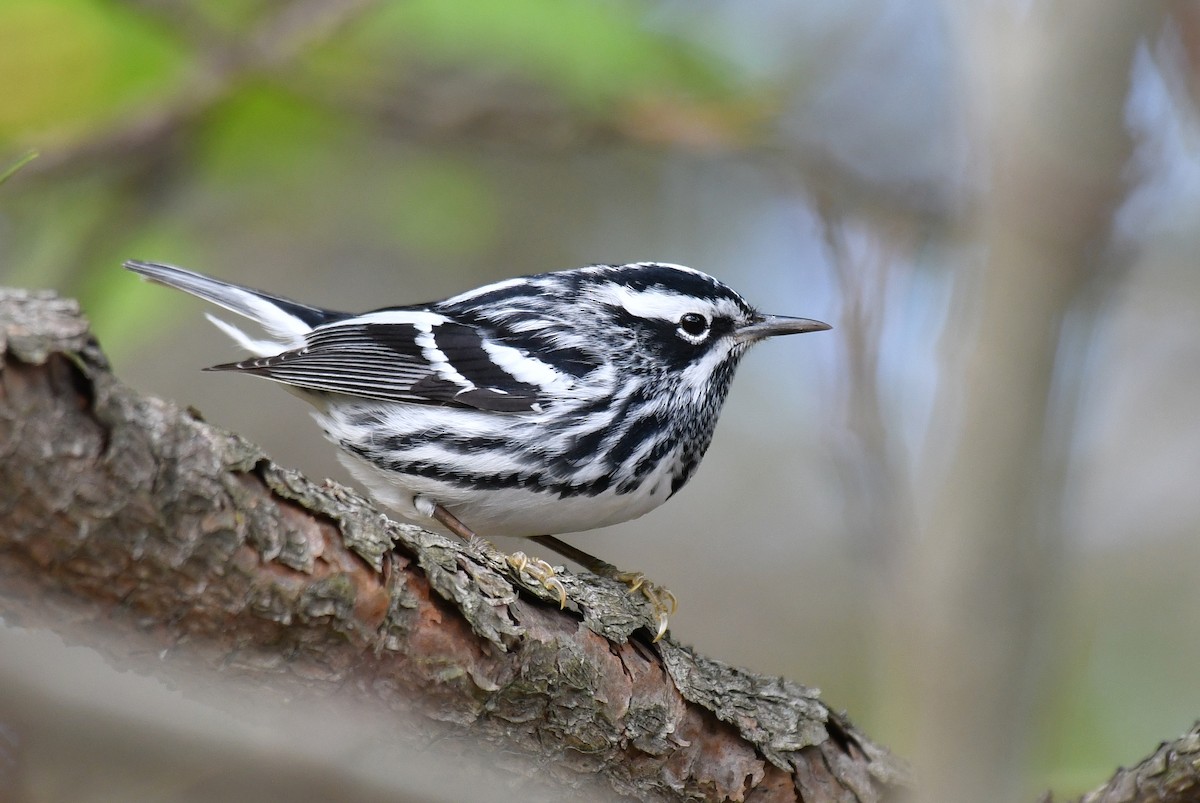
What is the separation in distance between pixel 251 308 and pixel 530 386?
1328mm

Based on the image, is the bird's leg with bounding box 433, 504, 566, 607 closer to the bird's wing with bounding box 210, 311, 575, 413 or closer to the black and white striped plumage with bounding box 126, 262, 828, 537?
the black and white striped plumage with bounding box 126, 262, 828, 537

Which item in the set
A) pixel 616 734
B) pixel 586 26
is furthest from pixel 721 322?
pixel 616 734

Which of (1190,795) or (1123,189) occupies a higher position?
(1123,189)

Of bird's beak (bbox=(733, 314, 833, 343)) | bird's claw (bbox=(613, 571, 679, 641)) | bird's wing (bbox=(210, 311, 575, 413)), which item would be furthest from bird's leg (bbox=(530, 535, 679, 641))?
bird's beak (bbox=(733, 314, 833, 343))

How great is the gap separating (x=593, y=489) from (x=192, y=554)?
184 centimetres

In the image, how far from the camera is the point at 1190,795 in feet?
7.70

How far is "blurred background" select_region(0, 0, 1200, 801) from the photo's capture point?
1.77 meters

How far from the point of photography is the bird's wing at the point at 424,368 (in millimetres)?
3648

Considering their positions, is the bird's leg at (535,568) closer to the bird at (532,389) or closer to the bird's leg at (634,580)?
the bird at (532,389)

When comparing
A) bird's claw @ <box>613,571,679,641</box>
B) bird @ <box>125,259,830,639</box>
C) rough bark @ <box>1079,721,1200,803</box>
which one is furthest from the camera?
bird @ <box>125,259,830,639</box>

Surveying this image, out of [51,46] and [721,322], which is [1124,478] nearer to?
[721,322]

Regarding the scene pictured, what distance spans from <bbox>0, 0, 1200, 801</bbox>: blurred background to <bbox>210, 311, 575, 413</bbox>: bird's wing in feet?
2.49

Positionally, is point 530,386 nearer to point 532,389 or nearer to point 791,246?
point 532,389

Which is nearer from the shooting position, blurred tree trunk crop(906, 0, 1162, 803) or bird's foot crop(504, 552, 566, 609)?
blurred tree trunk crop(906, 0, 1162, 803)
